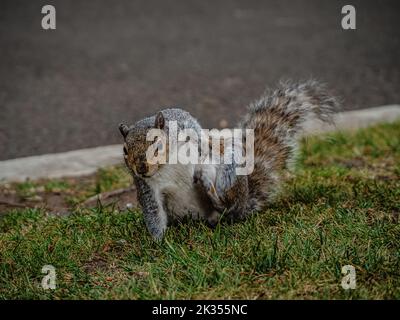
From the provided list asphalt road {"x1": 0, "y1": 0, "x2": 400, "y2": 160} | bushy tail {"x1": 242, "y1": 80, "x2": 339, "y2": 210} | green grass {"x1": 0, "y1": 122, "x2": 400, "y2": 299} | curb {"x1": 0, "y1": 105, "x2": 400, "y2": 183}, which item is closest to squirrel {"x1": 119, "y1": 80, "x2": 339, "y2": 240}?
bushy tail {"x1": 242, "y1": 80, "x2": 339, "y2": 210}

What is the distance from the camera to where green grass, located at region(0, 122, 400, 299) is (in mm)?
2617

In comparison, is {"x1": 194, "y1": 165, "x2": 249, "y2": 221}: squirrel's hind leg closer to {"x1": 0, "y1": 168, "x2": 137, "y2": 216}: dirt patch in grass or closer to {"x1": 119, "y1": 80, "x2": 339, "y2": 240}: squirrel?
{"x1": 119, "y1": 80, "x2": 339, "y2": 240}: squirrel

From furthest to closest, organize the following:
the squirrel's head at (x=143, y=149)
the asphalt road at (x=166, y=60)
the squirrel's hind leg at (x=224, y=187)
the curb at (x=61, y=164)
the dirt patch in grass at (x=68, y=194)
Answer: the asphalt road at (x=166, y=60) → the curb at (x=61, y=164) → the dirt patch in grass at (x=68, y=194) → the squirrel's hind leg at (x=224, y=187) → the squirrel's head at (x=143, y=149)

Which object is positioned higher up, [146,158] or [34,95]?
[34,95]

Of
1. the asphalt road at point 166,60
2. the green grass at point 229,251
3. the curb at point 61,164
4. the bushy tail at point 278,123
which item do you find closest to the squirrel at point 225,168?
the bushy tail at point 278,123

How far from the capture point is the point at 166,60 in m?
7.42

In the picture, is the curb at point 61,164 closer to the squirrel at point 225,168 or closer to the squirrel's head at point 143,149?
the squirrel at point 225,168

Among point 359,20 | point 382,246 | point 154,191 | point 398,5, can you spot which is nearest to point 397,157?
point 382,246

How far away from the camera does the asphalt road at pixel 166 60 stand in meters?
5.85

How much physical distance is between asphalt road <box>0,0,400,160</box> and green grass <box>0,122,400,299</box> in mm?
1857

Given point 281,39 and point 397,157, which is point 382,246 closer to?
point 397,157

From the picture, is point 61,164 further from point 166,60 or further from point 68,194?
point 166,60

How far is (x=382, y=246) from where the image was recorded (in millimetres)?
2871
